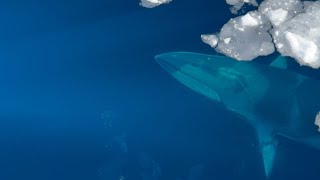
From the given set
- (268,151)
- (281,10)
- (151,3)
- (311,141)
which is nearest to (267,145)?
(268,151)

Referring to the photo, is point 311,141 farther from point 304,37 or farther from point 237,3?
point 237,3

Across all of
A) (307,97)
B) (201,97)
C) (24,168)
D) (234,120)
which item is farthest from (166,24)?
(24,168)

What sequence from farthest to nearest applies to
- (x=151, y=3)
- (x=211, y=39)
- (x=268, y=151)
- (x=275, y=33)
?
1. (x=151, y=3)
2. (x=211, y=39)
3. (x=275, y=33)
4. (x=268, y=151)

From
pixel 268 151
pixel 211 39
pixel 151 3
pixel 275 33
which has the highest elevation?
pixel 151 3

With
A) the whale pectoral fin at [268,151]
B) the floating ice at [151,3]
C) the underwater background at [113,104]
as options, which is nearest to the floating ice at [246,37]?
the underwater background at [113,104]

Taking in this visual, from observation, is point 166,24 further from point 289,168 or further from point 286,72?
point 289,168

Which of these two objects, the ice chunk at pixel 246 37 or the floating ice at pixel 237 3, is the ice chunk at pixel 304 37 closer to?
the ice chunk at pixel 246 37
